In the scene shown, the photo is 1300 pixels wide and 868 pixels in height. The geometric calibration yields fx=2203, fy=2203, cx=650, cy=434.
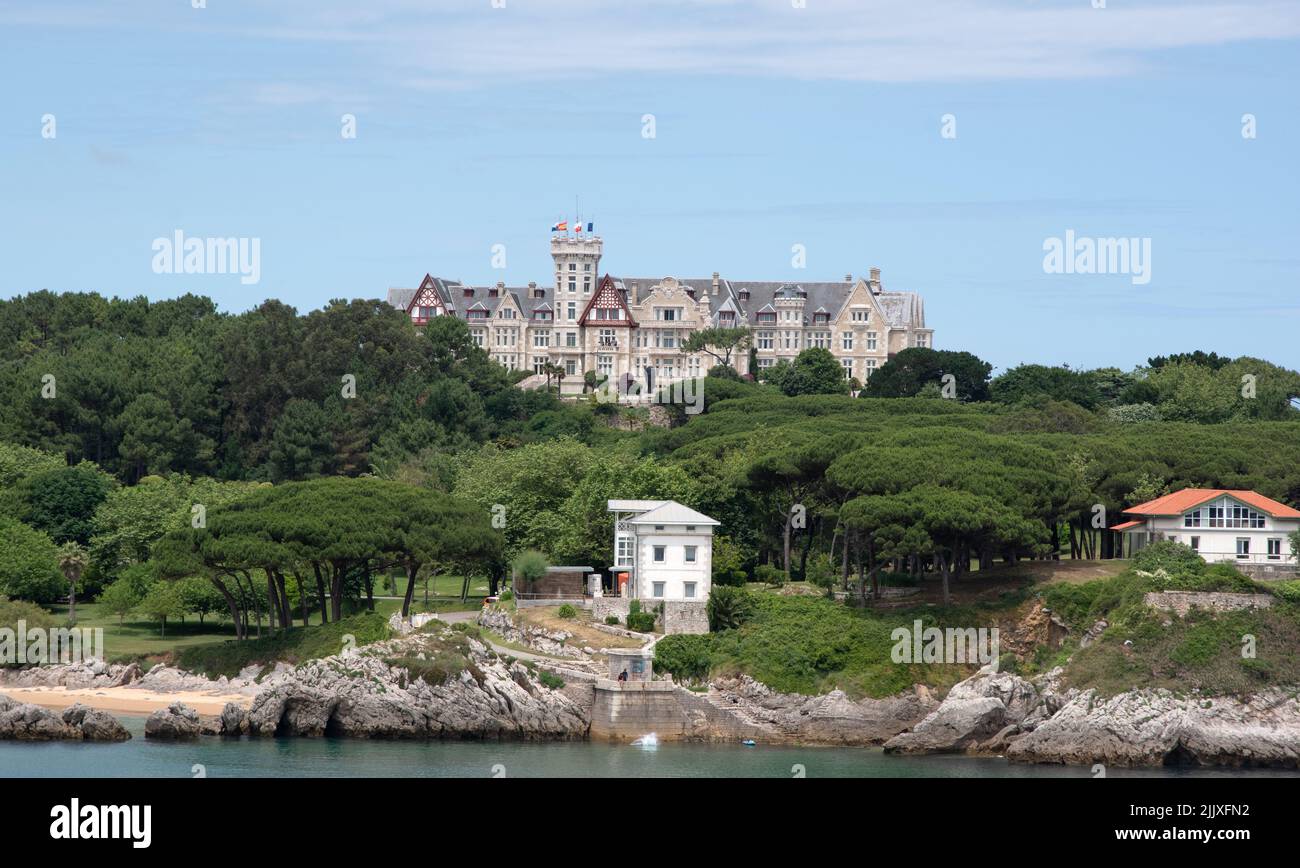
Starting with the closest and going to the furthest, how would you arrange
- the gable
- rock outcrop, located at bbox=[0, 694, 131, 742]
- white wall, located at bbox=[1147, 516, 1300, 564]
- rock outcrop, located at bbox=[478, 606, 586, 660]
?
rock outcrop, located at bbox=[0, 694, 131, 742]
rock outcrop, located at bbox=[478, 606, 586, 660]
white wall, located at bbox=[1147, 516, 1300, 564]
the gable

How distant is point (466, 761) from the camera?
193 feet

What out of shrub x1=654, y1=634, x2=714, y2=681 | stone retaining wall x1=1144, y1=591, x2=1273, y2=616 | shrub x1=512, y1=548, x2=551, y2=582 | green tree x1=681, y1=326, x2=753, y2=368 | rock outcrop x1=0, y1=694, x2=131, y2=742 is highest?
green tree x1=681, y1=326, x2=753, y2=368

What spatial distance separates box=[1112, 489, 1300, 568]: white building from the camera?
71.5m

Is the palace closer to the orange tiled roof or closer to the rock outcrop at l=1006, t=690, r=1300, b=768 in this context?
the orange tiled roof

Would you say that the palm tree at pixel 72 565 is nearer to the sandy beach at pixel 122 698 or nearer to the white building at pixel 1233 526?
the sandy beach at pixel 122 698

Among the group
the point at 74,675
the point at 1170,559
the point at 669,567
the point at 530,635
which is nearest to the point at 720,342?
the point at 669,567

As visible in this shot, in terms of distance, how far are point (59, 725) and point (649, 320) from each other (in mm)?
72354

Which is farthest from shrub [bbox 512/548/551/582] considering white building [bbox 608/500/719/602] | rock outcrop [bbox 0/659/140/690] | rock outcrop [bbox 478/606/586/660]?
rock outcrop [bbox 0/659/140/690]

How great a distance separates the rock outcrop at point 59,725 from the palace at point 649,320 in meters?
68.3

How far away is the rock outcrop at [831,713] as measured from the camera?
64.5 m

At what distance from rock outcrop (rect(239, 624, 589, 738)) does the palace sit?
210ft

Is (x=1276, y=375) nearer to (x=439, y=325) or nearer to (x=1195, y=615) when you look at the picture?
(x=439, y=325)

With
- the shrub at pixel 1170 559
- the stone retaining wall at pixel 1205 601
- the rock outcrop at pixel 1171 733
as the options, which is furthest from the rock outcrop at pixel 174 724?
the shrub at pixel 1170 559
